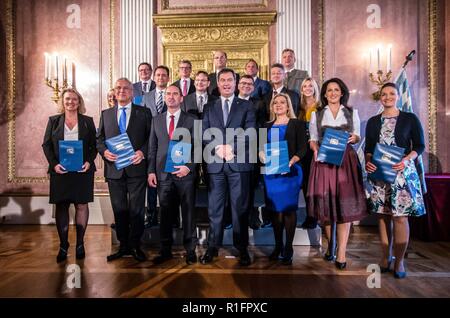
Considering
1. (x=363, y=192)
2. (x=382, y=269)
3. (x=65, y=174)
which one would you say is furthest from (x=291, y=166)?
(x=65, y=174)

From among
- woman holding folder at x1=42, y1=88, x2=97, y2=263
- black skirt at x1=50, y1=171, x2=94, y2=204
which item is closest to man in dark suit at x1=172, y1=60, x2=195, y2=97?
woman holding folder at x1=42, y1=88, x2=97, y2=263

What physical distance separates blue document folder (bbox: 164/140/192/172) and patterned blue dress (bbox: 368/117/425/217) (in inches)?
63.3

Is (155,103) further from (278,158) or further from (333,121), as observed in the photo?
(333,121)

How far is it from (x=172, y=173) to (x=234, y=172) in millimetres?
556

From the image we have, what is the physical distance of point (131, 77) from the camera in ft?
17.3

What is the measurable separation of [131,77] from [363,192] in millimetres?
4038

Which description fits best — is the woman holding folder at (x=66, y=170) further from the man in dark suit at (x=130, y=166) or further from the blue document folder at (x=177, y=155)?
the blue document folder at (x=177, y=155)

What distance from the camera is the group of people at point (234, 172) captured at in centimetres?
267

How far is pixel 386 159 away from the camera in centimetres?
256

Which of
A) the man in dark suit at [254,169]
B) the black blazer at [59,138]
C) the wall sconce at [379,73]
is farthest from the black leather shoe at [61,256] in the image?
the wall sconce at [379,73]

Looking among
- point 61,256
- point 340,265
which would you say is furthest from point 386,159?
point 61,256

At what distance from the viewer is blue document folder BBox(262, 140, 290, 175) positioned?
2.83m

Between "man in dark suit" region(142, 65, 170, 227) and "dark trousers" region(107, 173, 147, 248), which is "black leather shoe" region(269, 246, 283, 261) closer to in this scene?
"dark trousers" region(107, 173, 147, 248)
